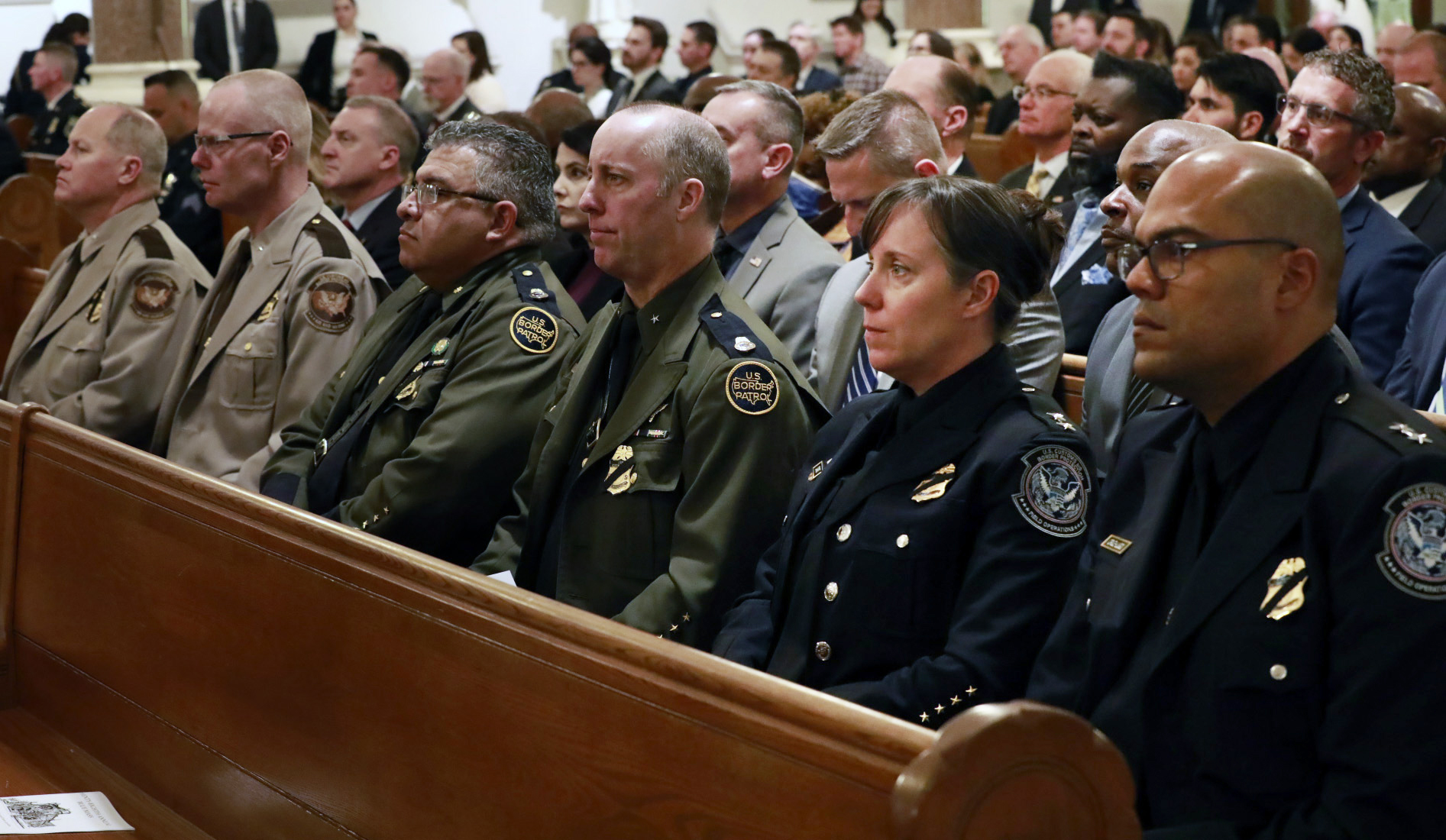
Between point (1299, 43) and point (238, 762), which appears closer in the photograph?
point (238, 762)

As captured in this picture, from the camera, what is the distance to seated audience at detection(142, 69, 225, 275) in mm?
5699

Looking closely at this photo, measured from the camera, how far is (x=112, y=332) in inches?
148

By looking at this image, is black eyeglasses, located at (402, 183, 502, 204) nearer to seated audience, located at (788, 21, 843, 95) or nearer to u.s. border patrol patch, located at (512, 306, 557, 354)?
u.s. border patrol patch, located at (512, 306, 557, 354)

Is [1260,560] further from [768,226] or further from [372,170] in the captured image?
[372,170]

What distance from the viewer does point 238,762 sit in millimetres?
2072

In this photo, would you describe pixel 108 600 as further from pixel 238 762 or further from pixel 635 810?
pixel 635 810

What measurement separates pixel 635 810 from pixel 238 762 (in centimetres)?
81


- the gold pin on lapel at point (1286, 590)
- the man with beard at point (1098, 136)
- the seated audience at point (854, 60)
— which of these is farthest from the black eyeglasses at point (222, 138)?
the seated audience at point (854, 60)

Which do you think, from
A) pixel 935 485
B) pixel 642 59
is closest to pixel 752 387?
pixel 935 485

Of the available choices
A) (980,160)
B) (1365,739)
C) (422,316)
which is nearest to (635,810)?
(1365,739)

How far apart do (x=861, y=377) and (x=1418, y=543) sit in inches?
63.1

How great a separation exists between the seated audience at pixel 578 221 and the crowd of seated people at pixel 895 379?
0.01m

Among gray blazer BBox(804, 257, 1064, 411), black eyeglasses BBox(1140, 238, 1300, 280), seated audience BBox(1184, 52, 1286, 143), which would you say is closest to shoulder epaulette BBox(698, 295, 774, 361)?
gray blazer BBox(804, 257, 1064, 411)

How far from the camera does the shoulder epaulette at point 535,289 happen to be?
9.78ft
